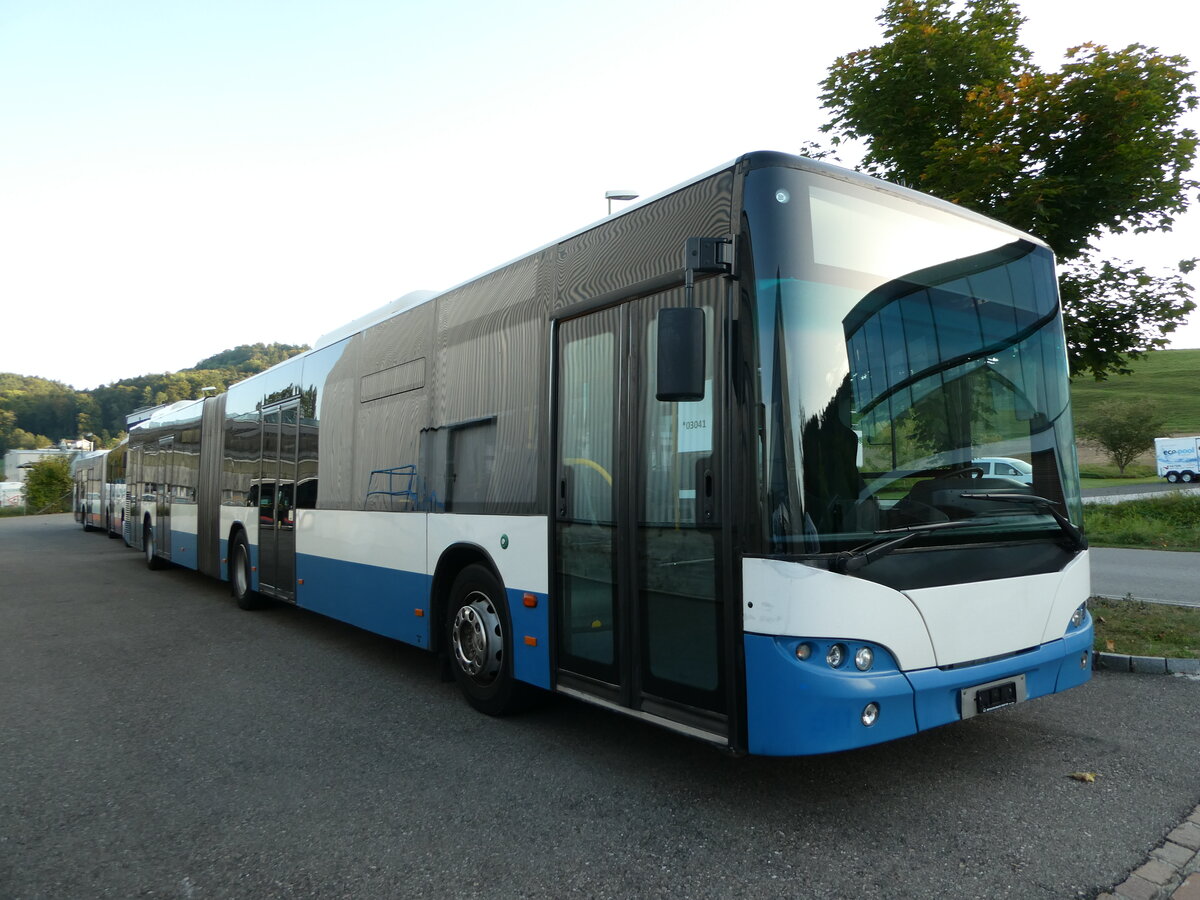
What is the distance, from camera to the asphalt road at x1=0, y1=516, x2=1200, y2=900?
344cm

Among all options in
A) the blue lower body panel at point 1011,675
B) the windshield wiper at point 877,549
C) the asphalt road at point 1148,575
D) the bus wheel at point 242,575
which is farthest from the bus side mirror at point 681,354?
the bus wheel at point 242,575

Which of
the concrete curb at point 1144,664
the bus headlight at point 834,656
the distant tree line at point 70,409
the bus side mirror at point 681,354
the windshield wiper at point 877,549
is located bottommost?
the concrete curb at point 1144,664

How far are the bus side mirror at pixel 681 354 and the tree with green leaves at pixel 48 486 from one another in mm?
67783

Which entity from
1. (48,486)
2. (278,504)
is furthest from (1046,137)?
(48,486)

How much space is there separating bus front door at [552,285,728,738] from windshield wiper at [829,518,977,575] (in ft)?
1.90

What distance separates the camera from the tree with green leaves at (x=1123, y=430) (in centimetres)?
6300

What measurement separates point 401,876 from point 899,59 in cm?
846

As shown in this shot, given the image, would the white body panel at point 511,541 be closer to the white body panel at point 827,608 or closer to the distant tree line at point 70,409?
the white body panel at point 827,608

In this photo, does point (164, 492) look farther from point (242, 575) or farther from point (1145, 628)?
point (1145, 628)

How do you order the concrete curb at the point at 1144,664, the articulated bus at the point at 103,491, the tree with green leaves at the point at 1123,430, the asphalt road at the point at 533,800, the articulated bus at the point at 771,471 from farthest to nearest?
the tree with green leaves at the point at 1123,430
the articulated bus at the point at 103,491
the concrete curb at the point at 1144,664
the articulated bus at the point at 771,471
the asphalt road at the point at 533,800

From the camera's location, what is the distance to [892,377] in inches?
157

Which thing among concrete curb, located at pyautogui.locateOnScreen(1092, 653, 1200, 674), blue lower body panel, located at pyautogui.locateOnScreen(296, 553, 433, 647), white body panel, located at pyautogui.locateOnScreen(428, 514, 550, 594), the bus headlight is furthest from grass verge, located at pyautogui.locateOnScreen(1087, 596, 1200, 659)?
blue lower body panel, located at pyautogui.locateOnScreen(296, 553, 433, 647)

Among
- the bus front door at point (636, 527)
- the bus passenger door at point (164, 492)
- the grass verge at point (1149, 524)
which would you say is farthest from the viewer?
the grass verge at point (1149, 524)

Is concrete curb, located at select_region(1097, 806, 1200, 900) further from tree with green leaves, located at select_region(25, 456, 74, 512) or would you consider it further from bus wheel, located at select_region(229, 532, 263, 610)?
tree with green leaves, located at select_region(25, 456, 74, 512)
